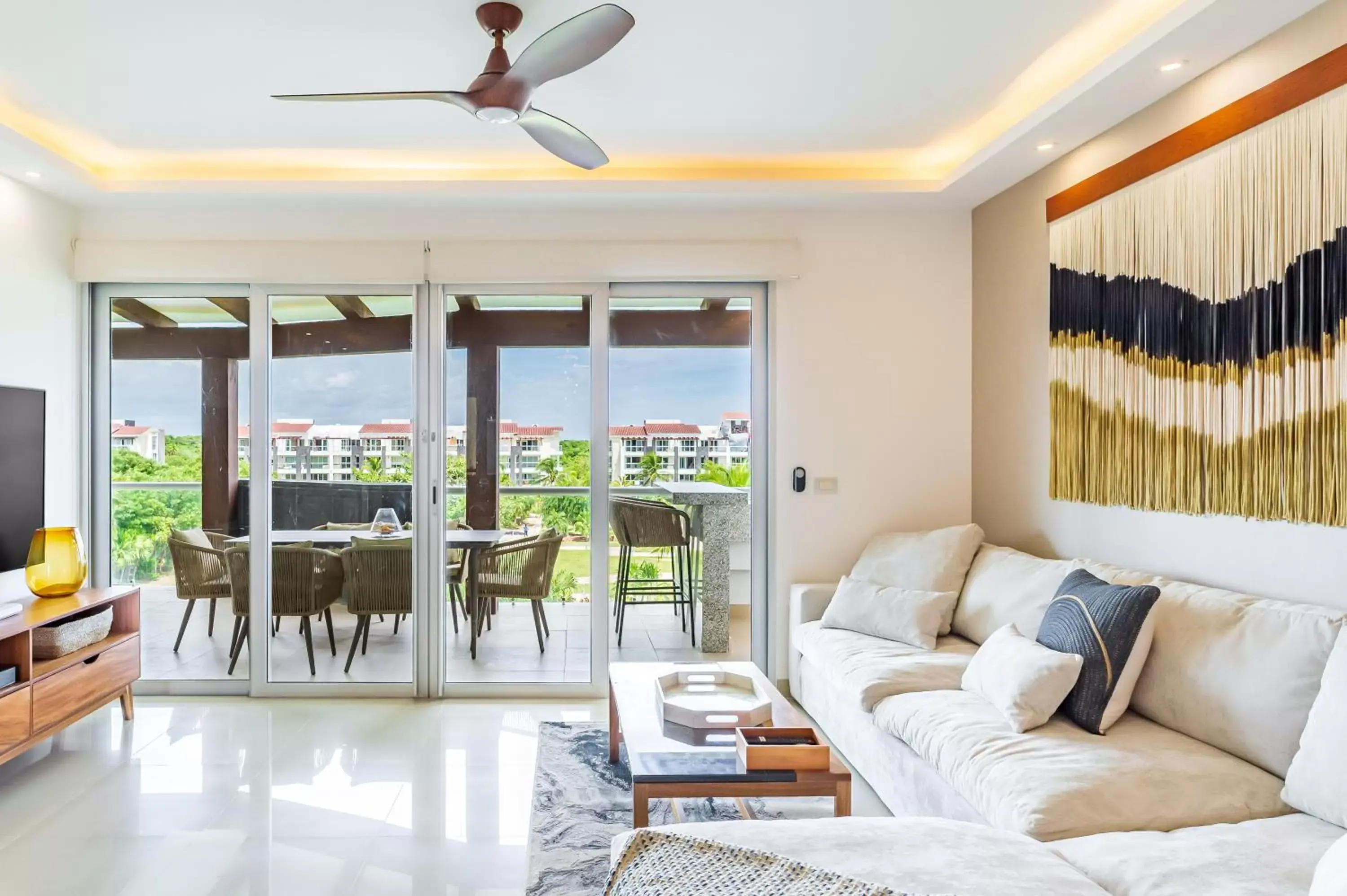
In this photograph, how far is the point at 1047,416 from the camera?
12.1 feet

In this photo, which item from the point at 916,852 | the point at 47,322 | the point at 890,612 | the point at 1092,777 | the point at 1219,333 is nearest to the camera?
the point at 916,852

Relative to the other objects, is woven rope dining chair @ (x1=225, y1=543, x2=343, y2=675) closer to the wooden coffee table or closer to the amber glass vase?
the amber glass vase

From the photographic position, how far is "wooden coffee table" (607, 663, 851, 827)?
2.24m

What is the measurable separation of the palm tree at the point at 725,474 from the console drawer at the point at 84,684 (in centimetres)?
281

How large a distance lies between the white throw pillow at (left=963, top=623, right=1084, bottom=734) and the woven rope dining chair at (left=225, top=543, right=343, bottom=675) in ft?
10.8

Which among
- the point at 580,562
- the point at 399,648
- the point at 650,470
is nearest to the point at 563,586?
the point at 580,562

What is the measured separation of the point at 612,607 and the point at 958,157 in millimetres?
2828

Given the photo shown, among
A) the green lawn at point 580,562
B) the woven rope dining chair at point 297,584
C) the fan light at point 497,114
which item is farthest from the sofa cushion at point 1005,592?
the woven rope dining chair at point 297,584

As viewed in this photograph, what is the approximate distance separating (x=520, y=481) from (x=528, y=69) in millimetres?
2409

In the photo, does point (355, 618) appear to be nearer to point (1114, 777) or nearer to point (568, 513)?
point (568, 513)

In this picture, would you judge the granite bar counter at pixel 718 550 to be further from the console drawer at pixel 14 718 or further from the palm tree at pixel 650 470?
the console drawer at pixel 14 718

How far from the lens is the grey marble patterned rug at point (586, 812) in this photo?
8.25ft

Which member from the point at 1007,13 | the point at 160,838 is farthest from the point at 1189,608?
the point at 160,838

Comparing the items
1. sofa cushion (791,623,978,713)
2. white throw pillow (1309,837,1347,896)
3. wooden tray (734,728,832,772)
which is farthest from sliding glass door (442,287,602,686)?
white throw pillow (1309,837,1347,896)
